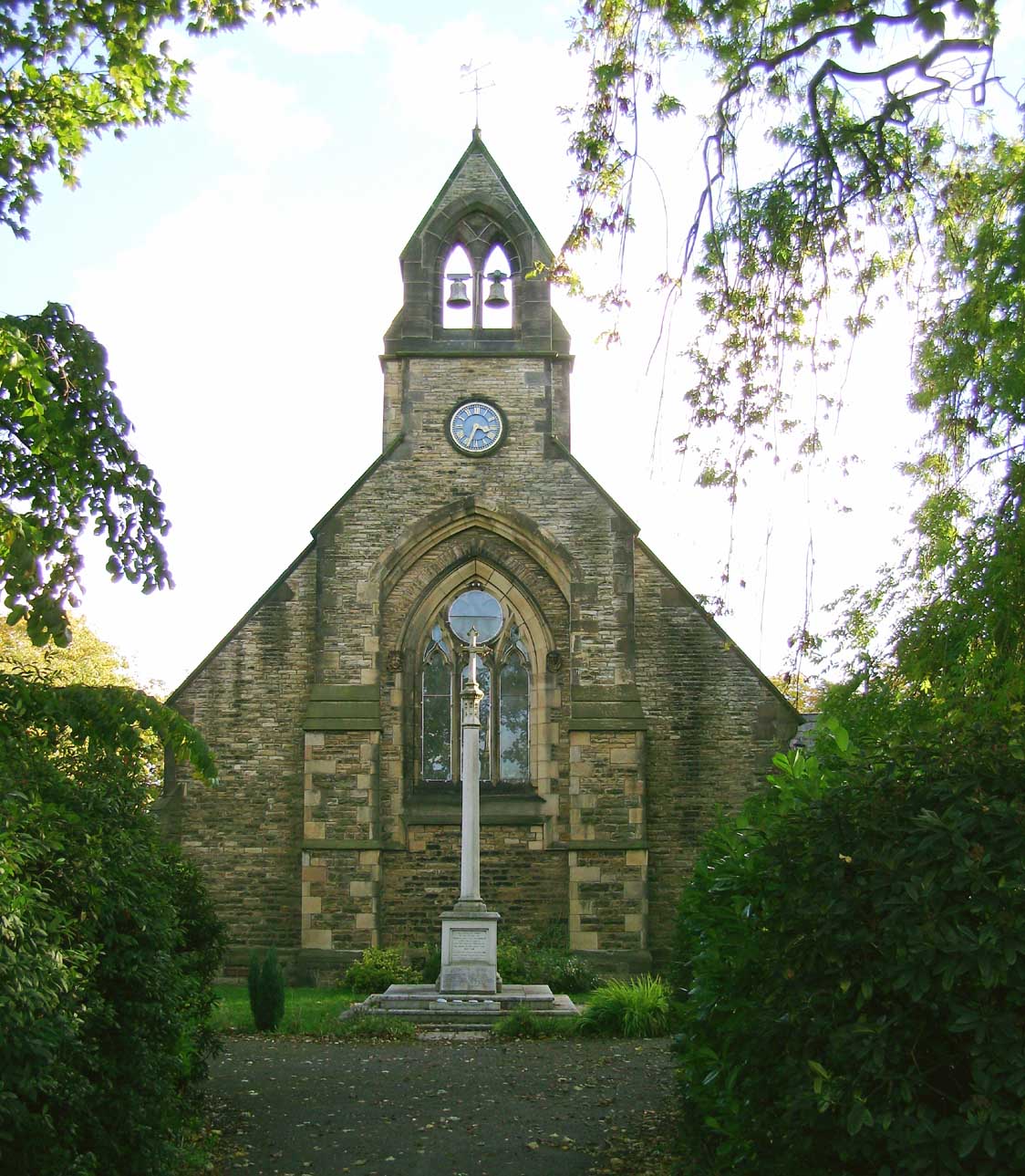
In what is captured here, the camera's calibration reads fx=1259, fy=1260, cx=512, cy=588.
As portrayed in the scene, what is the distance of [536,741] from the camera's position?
18.2m

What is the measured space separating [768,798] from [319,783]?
39.8ft

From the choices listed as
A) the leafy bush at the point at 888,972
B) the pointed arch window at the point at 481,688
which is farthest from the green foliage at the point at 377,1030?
the leafy bush at the point at 888,972

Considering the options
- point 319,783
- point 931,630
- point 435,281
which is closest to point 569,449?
point 435,281

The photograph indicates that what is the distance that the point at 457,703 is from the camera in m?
18.6

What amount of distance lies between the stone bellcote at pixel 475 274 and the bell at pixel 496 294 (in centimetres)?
27

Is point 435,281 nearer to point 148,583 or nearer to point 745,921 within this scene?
point 148,583

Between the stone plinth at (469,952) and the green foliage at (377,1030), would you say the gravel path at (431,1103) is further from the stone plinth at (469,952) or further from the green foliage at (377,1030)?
the stone plinth at (469,952)

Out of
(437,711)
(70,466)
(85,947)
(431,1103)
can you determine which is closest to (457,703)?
(437,711)

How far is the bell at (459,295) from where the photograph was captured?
19.4 metres

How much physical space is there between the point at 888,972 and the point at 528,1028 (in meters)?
9.09

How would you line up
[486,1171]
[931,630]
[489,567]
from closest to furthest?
1. [486,1171]
2. [931,630]
3. [489,567]

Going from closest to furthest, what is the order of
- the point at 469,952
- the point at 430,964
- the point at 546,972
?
the point at 469,952, the point at 546,972, the point at 430,964

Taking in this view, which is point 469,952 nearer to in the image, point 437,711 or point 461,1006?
point 461,1006

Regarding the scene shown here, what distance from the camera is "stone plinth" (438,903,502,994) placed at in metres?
14.3
